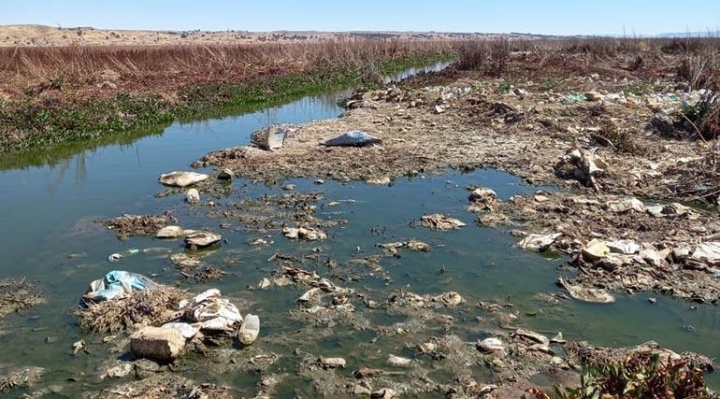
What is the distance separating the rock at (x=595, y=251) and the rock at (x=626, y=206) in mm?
1252

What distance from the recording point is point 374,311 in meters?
3.96

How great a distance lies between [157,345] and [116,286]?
0.89 metres

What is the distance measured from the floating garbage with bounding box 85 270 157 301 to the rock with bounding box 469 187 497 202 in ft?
11.8

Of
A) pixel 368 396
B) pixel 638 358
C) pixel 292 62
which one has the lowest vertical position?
pixel 368 396

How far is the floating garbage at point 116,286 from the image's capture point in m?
3.96

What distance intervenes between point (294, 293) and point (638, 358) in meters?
2.36

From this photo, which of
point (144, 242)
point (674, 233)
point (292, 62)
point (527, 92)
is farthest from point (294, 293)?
point (292, 62)

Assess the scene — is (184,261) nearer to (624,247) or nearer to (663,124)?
(624,247)

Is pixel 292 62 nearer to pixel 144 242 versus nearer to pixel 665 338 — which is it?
pixel 144 242

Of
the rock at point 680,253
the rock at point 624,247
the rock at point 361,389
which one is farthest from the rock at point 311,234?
the rock at point 680,253

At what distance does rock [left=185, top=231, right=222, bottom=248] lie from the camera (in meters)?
5.07

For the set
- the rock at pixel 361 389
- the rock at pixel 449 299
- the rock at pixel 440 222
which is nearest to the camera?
the rock at pixel 361 389

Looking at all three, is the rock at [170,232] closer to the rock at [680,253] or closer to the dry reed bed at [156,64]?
the rock at [680,253]

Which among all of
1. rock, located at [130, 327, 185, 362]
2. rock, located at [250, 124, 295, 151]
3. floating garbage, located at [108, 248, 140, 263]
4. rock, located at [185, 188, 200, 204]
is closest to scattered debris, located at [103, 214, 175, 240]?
floating garbage, located at [108, 248, 140, 263]
